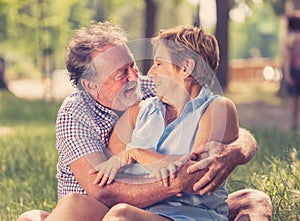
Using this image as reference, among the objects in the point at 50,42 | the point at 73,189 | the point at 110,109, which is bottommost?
the point at 50,42

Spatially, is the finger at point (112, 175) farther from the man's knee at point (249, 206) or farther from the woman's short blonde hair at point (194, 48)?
the man's knee at point (249, 206)

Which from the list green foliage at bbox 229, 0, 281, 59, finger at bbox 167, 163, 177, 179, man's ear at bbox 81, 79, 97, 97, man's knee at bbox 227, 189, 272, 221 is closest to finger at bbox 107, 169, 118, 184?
finger at bbox 167, 163, 177, 179

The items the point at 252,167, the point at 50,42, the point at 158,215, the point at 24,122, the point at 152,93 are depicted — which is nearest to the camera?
the point at 158,215

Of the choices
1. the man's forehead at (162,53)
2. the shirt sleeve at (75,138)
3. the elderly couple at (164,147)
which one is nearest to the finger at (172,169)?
the elderly couple at (164,147)

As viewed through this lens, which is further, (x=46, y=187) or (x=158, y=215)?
(x=46, y=187)

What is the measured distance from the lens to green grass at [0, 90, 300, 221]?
538 centimetres

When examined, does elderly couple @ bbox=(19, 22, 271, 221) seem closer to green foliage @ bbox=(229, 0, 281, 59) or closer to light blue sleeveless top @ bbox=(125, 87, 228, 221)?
light blue sleeveless top @ bbox=(125, 87, 228, 221)

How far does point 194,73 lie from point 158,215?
26.4 inches

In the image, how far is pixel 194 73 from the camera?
160 inches

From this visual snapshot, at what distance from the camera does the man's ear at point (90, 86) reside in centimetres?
441

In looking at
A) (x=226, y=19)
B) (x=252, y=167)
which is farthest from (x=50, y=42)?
(x=252, y=167)

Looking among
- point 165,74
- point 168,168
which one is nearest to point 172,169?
point 168,168

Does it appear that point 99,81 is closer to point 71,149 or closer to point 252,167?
point 71,149

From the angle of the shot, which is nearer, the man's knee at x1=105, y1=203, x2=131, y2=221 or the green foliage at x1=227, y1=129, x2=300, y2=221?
the man's knee at x1=105, y1=203, x2=131, y2=221
